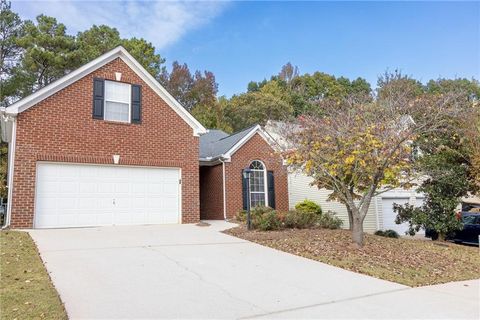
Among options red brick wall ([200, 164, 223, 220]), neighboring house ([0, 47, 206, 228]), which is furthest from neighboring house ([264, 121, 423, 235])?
neighboring house ([0, 47, 206, 228])

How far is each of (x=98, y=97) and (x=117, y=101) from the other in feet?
2.31

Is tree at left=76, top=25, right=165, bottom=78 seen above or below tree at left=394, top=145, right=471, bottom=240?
above

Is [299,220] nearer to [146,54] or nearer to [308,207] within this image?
[308,207]

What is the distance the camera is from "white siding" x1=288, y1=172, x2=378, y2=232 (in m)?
20.0

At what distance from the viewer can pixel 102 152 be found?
13391mm

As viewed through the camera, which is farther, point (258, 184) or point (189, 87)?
point (189, 87)

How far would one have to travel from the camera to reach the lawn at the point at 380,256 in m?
7.97

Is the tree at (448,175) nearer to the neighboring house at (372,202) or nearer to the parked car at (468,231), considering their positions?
the parked car at (468,231)

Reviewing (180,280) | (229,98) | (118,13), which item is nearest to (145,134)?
(118,13)

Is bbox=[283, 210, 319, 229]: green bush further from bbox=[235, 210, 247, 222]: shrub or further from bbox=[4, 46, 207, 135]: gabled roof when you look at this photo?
bbox=[4, 46, 207, 135]: gabled roof

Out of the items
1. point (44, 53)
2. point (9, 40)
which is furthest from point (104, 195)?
point (9, 40)

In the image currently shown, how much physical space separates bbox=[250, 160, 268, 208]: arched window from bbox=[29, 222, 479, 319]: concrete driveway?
26.5ft

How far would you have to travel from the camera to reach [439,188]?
14.5 metres

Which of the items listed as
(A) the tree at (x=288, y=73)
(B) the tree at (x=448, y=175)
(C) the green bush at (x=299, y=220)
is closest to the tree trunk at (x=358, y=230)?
(C) the green bush at (x=299, y=220)
